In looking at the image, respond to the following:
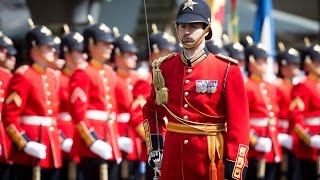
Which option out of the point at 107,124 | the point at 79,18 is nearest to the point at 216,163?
the point at 107,124

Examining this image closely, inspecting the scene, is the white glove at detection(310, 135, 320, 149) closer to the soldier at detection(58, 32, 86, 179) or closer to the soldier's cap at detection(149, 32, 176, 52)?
the soldier's cap at detection(149, 32, 176, 52)

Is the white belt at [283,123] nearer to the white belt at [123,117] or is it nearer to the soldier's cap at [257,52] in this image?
the soldier's cap at [257,52]

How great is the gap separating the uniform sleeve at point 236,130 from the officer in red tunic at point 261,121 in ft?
12.3

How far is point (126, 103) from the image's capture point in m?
9.70

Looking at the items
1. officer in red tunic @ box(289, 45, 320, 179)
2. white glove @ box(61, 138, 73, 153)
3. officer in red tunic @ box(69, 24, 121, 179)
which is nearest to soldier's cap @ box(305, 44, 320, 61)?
officer in red tunic @ box(289, 45, 320, 179)

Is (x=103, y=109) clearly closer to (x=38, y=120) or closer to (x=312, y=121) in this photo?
(x=38, y=120)

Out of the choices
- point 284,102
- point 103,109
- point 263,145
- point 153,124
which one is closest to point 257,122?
point 263,145

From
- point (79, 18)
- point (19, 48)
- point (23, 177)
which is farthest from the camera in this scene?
point (79, 18)

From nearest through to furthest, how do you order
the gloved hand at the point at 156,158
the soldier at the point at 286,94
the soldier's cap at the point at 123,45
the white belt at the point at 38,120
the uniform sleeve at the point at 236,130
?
the uniform sleeve at the point at 236,130, the gloved hand at the point at 156,158, the white belt at the point at 38,120, the soldier's cap at the point at 123,45, the soldier at the point at 286,94

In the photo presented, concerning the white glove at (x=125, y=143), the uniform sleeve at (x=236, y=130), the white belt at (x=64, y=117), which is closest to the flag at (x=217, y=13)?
the white glove at (x=125, y=143)

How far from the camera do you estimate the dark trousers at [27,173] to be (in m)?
8.54

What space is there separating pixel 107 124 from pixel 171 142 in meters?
2.84

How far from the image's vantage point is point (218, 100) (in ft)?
19.7

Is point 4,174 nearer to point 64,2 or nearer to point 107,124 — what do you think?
point 107,124
